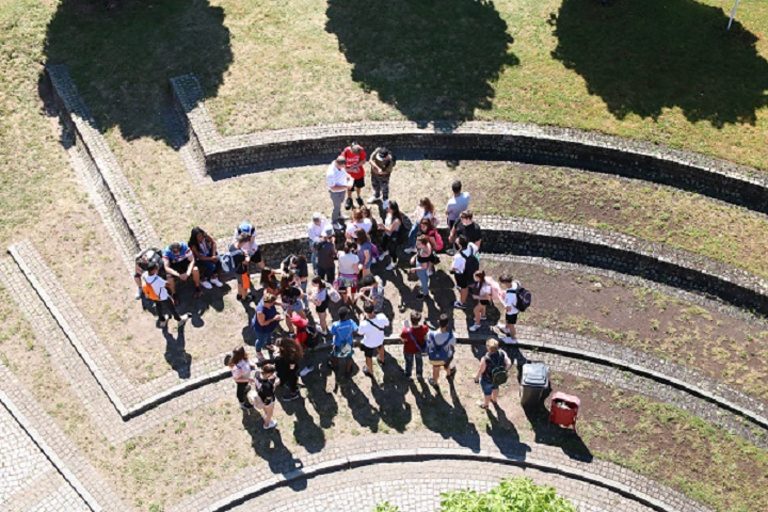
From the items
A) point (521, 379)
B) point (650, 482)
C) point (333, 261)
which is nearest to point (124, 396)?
point (333, 261)

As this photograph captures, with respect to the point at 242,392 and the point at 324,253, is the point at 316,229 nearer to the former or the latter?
the point at 324,253

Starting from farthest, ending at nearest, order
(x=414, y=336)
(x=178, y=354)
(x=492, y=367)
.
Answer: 1. (x=178, y=354)
2. (x=414, y=336)
3. (x=492, y=367)

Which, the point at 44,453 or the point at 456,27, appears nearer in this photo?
the point at 44,453

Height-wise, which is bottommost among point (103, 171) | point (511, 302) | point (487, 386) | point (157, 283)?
point (487, 386)

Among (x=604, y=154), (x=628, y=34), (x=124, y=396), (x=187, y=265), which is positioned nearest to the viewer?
(x=124, y=396)

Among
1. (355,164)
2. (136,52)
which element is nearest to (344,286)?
(355,164)

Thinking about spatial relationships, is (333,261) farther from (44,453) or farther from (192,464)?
(44,453)
